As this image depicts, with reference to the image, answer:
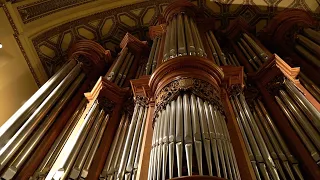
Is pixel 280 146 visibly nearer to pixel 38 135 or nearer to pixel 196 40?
pixel 196 40

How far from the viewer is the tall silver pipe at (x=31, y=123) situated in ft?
12.9

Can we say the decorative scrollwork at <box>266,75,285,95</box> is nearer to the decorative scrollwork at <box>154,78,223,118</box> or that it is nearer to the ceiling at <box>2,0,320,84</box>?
the decorative scrollwork at <box>154,78,223,118</box>

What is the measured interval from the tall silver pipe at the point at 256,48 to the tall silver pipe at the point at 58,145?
2605 millimetres

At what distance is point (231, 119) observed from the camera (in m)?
3.85

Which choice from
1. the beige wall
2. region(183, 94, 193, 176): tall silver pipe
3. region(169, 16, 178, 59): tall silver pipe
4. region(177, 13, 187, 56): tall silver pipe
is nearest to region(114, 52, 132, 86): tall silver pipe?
region(169, 16, 178, 59): tall silver pipe

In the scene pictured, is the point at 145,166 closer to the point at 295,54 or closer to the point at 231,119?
the point at 231,119

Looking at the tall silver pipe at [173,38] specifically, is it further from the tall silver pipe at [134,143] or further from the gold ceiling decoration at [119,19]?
the gold ceiling decoration at [119,19]

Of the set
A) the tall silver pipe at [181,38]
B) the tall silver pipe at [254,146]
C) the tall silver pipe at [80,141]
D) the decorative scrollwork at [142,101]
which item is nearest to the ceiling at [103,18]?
the tall silver pipe at [181,38]

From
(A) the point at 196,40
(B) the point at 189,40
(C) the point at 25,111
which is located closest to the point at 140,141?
(C) the point at 25,111

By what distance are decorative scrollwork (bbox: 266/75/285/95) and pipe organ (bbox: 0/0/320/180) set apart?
0.05 ft

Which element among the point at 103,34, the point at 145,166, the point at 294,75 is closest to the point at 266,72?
the point at 294,75

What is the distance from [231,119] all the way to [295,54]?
3.00m

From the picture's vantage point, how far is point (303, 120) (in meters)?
3.92

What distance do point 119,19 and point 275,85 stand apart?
12.5 feet
